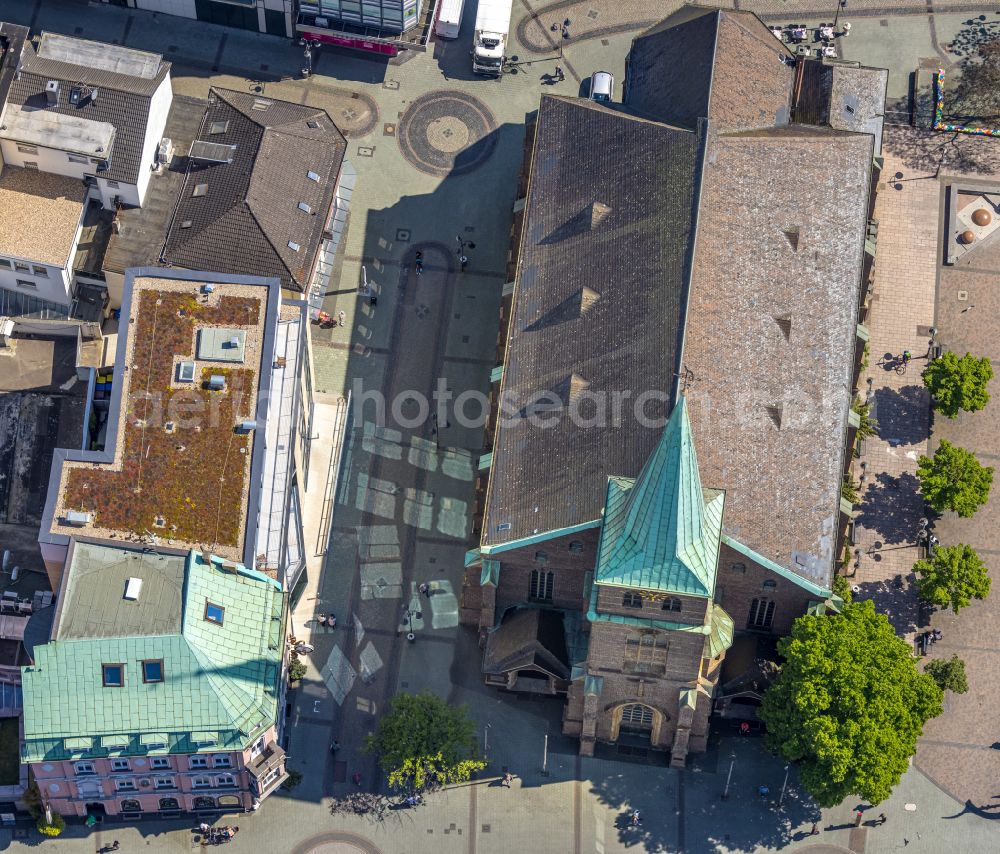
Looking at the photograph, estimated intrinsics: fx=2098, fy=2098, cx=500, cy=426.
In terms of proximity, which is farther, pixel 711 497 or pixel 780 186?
pixel 780 186

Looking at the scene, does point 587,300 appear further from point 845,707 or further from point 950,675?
point 950,675

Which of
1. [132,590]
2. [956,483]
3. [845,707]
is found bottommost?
[845,707]

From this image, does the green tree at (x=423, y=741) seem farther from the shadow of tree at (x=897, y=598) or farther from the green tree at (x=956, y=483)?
the green tree at (x=956, y=483)

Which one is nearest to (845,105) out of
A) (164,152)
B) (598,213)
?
(598,213)

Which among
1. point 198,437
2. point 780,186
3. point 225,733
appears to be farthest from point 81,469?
point 780,186

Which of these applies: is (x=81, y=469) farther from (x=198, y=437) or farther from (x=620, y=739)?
(x=620, y=739)

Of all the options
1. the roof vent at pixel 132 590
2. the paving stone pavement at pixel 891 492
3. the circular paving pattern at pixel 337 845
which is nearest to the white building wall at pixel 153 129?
the roof vent at pixel 132 590

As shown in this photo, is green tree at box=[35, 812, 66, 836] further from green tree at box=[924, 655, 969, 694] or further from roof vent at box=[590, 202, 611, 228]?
green tree at box=[924, 655, 969, 694]
